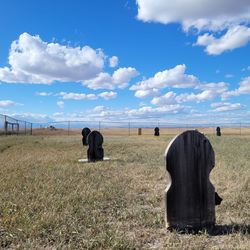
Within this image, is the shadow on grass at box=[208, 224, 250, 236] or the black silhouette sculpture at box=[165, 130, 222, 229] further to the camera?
the black silhouette sculpture at box=[165, 130, 222, 229]

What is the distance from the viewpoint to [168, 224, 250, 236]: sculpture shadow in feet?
19.2

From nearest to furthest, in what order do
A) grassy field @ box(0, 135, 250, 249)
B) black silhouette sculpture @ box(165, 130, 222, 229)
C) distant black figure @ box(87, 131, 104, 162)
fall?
grassy field @ box(0, 135, 250, 249) → black silhouette sculpture @ box(165, 130, 222, 229) → distant black figure @ box(87, 131, 104, 162)

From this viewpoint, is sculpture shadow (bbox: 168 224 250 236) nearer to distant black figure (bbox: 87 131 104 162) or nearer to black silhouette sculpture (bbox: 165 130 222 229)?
black silhouette sculpture (bbox: 165 130 222 229)

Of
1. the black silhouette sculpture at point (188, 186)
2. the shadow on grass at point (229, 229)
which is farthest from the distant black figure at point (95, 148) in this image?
the shadow on grass at point (229, 229)

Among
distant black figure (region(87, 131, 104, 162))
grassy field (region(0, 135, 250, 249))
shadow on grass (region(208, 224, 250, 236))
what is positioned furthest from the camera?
distant black figure (region(87, 131, 104, 162))

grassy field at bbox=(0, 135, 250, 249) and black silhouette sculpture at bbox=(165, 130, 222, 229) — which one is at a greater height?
black silhouette sculpture at bbox=(165, 130, 222, 229)

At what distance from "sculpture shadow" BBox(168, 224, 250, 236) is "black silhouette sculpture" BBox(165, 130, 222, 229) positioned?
0.20ft

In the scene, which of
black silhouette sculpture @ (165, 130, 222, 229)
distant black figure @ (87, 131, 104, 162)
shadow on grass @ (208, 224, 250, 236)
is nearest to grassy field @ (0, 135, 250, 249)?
shadow on grass @ (208, 224, 250, 236)

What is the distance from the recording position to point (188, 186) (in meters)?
6.22

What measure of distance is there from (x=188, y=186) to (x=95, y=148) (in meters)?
11.1

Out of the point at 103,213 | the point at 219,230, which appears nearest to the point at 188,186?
the point at 219,230

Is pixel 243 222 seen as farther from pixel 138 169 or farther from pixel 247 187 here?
pixel 138 169

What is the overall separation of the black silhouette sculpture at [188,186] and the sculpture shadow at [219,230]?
62 mm

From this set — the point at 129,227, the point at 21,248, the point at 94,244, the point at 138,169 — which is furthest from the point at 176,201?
the point at 138,169
